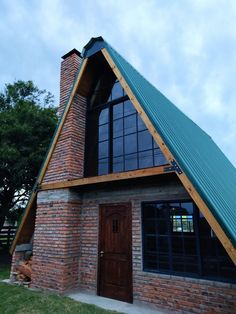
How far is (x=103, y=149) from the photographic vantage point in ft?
22.6

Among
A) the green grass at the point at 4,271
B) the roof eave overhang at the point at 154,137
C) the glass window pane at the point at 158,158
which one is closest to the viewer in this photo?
the roof eave overhang at the point at 154,137

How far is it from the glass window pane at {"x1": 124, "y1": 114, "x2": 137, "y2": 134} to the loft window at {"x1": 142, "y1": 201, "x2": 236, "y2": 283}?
2063 mm

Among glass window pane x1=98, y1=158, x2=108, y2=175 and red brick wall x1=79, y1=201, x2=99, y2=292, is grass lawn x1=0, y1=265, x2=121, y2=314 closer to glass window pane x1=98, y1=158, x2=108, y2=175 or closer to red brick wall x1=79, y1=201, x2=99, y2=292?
red brick wall x1=79, y1=201, x2=99, y2=292

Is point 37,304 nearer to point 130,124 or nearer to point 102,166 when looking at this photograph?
point 102,166

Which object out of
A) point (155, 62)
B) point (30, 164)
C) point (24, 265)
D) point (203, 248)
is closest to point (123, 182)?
point (203, 248)

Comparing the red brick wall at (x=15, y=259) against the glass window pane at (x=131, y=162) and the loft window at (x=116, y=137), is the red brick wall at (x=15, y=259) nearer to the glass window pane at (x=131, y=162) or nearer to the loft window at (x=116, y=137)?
the loft window at (x=116, y=137)

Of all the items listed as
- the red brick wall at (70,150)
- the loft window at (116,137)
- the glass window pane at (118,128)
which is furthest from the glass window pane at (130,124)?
the red brick wall at (70,150)

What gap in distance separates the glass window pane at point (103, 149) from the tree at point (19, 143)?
17.4ft

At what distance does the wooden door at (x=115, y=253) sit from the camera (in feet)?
18.5

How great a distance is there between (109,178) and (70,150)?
175 cm

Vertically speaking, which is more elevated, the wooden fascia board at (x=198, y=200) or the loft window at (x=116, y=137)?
the loft window at (x=116, y=137)

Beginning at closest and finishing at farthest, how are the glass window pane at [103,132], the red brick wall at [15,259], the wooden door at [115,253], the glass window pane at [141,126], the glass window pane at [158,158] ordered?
1. the wooden door at [115,253]
2. the glass window pane at [158,158]
3. the glass window pane at [141,126]
4. the glass window pane at [103,132]
5. the red brick wall at [15,259]

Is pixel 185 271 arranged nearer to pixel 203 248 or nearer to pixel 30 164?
pixel 203 248

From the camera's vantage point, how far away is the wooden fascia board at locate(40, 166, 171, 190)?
15.9 ft
